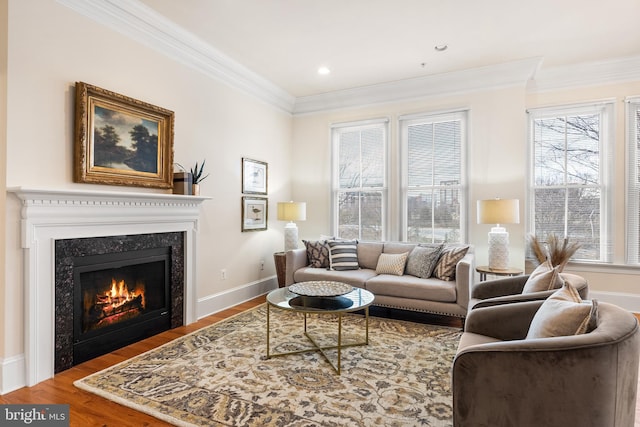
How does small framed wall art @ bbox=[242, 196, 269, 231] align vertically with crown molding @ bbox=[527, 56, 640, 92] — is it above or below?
below

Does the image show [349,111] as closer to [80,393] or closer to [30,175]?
[30,175]

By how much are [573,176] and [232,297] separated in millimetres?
4405

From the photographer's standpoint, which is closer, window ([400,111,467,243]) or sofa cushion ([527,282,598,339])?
sofa cushion ([527,282,598,339])

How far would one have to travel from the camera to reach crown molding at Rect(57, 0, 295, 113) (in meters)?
2.83

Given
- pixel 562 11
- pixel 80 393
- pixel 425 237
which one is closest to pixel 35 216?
pixel 80 393

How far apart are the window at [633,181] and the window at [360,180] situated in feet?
9.10

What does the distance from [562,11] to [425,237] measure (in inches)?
108

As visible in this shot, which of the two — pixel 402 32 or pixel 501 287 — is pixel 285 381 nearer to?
pixel 501 287

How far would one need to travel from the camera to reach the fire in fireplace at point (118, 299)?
8.97 ft

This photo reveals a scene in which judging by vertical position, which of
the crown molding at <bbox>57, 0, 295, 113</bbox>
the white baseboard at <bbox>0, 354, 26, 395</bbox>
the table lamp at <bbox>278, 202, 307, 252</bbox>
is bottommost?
the white baseboard at <bbox>0, 354, 26, 395</bbox>

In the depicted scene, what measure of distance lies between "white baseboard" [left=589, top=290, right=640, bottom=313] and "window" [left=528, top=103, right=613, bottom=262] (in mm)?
403

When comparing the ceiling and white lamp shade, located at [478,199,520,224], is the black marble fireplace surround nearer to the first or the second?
the ceiling

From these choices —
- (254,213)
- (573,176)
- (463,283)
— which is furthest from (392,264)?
(573,176)

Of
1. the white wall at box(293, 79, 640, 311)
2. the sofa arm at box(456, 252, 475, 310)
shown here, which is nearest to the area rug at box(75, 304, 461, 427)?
the sofa arm at box(456, 252, 475, 310)
